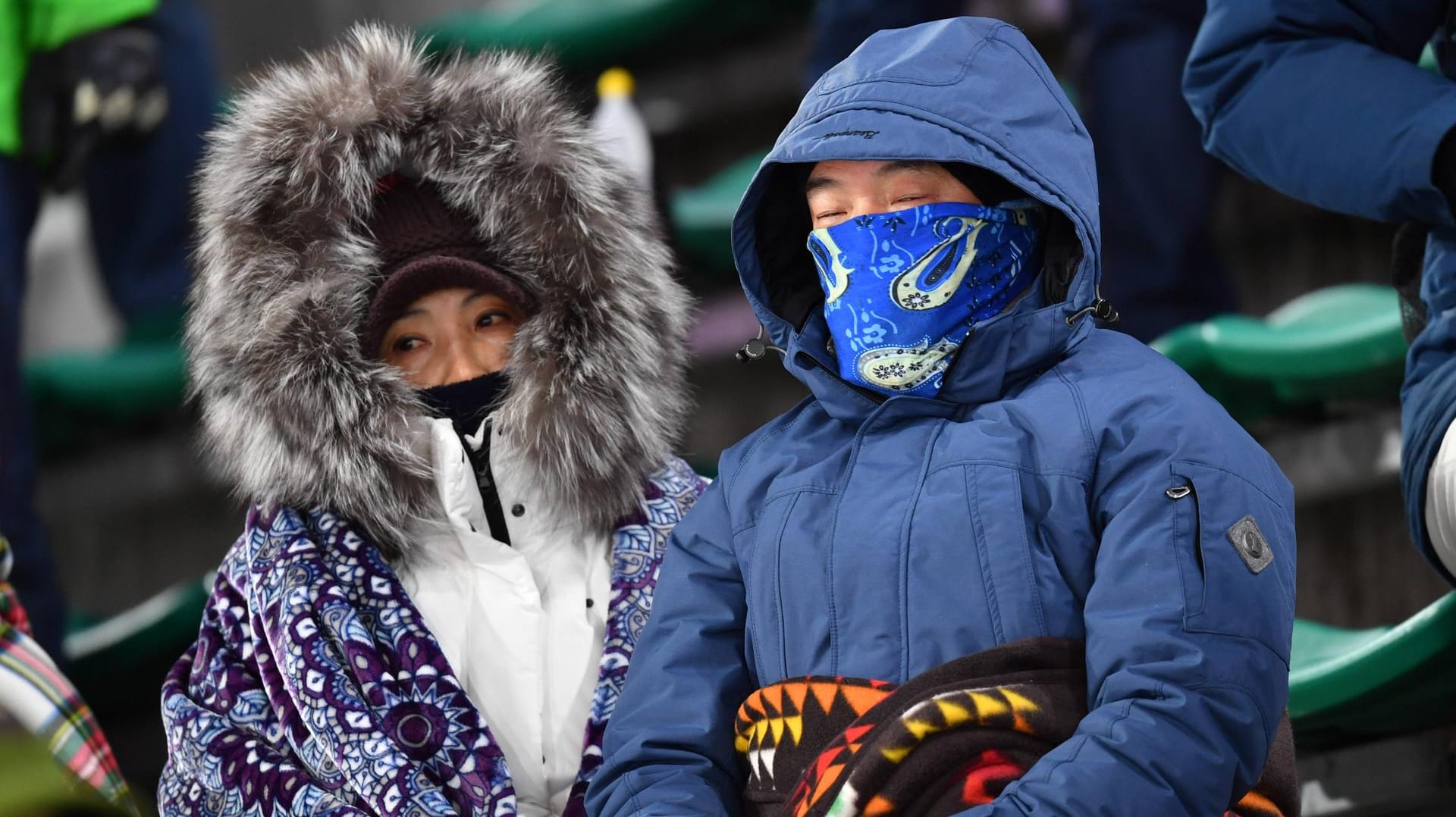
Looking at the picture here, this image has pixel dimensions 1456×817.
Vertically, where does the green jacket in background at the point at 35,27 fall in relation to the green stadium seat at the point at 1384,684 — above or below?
above

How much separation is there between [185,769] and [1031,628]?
107cm

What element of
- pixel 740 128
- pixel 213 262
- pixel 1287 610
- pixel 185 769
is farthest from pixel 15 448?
pixel 1287 610

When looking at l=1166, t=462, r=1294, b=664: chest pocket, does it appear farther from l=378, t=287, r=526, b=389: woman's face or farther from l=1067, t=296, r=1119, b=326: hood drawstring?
l=378, t=287, r=526, b=389: woman's face

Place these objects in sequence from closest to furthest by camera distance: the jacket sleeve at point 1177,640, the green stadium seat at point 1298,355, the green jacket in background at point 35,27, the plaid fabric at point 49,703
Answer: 1. the jacket sleeve at point 1177,640
2. the plaid fabric at point 49,703
3. the green stadium seat at point 1298,355
4. the green jacket in background at point 35,27

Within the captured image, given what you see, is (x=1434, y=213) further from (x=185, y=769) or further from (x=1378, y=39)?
(x=185, y=769)

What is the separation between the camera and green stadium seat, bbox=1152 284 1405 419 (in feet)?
9.12

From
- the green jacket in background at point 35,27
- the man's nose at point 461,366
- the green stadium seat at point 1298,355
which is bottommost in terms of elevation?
the green stadium seat at point 1298,355

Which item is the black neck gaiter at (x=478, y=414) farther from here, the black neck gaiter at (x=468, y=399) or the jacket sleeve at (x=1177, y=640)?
the jacket sleeve at (x=1177, y=640)

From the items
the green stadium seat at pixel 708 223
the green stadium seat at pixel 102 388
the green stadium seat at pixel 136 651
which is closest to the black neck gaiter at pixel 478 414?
the green stadium seat at pixel 136 651

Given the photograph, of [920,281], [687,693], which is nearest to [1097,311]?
[920,281]

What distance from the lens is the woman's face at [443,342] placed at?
7.61 ft

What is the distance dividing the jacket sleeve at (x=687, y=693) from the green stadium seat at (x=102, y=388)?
11.2ft

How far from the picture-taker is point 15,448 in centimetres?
346

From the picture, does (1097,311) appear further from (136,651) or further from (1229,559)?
(136,651)
